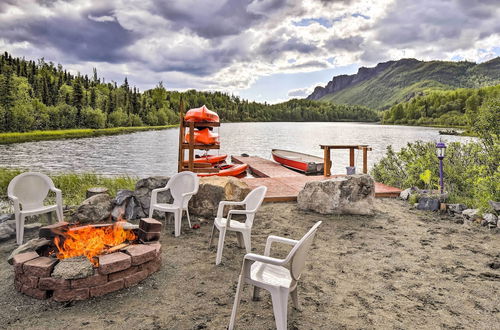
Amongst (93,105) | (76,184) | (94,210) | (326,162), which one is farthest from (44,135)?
(94,210)

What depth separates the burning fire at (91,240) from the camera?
11.2 ft

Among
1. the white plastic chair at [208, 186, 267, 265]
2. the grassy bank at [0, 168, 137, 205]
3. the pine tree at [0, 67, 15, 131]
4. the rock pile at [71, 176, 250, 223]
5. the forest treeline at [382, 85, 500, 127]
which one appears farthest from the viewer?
the forest treeline at [382, 85, 500, 127]

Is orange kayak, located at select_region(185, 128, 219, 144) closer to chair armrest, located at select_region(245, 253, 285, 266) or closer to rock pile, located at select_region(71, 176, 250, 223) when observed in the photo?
rock pile, located at select_region(71, 176, 250, 223)

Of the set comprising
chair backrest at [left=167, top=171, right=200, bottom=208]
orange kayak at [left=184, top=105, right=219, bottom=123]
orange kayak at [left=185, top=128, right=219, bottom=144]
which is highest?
orange kayak at [left=184, top=105, right=219, bottom=123]

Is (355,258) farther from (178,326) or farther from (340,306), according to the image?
(178,326)

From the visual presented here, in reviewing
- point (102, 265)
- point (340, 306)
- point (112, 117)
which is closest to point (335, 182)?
point (340, 306)

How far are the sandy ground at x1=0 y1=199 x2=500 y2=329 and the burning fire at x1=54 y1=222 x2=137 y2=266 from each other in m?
0.51

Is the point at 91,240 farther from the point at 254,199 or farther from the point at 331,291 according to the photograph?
the point at 331,291

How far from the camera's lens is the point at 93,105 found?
→ 6341 cm

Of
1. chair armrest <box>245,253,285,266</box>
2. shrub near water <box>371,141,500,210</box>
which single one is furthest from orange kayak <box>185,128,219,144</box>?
chair armrest <box>245,253,285,266</box>

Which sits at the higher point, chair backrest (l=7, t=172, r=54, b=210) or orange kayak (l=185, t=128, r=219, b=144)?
orange kayak (l=185, t=128, r=219, b=144)

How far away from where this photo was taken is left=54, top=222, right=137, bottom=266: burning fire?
342 cm

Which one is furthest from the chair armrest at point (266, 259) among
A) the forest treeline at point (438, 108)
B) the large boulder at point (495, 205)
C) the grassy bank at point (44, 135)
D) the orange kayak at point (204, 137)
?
the forest treeline at point (438, 108)

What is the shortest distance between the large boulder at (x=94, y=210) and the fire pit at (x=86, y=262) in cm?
174
